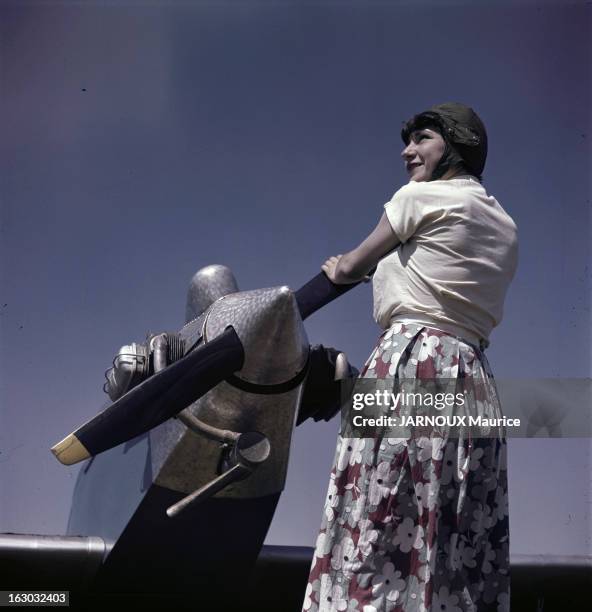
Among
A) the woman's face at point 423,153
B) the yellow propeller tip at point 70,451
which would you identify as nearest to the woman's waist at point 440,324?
the woman's face at point 423,153

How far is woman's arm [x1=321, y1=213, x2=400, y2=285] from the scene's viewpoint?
2955 millimetres

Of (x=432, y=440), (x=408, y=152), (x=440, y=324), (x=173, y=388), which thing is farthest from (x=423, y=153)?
(x=173, y=388)

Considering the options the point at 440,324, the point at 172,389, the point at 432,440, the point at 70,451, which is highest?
the point at 172,389

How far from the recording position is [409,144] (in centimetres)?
325

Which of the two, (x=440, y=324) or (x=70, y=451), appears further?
(x=70, y=451)

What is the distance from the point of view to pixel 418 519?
2732mm

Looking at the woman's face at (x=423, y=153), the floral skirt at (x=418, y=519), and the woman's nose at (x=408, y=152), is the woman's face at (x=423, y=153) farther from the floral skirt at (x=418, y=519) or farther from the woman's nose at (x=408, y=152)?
the floral skirt at (x=418, y=519)

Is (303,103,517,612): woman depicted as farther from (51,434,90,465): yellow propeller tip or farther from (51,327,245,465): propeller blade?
(51,434,90,465): yellow propeller tip

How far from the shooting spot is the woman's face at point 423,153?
314 cm

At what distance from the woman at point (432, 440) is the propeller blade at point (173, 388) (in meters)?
1.18

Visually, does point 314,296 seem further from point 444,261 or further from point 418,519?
point 418,519

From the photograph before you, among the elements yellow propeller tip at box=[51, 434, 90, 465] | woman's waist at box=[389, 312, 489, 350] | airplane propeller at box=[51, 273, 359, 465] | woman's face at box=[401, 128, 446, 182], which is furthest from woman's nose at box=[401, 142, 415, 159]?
yellow propeller tip at box=[51, 434, 90, 465]

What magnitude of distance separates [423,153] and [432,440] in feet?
3.18

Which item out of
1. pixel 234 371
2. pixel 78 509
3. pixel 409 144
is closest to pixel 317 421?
pixel 234 371
